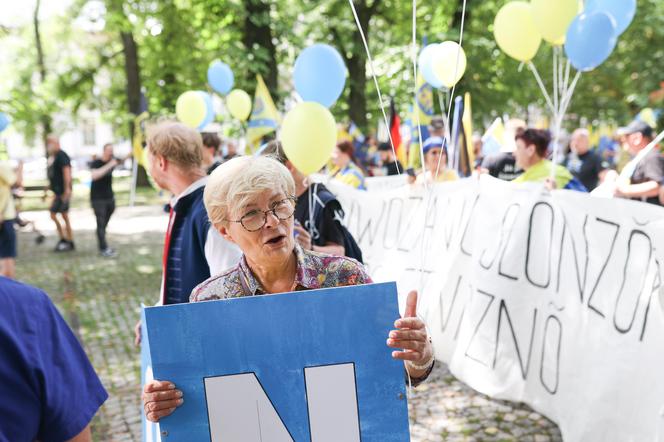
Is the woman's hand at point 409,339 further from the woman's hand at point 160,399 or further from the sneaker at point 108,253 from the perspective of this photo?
the sneaker at point 108,253

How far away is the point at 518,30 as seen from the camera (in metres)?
5.67

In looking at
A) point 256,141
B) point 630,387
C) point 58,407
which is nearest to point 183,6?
point 256,141

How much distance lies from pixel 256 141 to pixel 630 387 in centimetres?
528

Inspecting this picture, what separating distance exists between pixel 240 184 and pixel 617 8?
4150mm

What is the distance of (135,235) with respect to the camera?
532 inches

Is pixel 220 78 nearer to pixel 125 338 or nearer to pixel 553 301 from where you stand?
pixel 125 338

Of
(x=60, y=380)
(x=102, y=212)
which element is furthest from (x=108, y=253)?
(x=60, y=380)

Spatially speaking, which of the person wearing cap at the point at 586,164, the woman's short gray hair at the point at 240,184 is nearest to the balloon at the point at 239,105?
the person wearing cap at the point at 586,164

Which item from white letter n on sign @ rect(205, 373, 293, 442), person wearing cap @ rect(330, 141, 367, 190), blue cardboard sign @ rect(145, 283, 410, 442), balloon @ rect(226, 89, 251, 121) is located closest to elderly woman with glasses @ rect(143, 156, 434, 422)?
blue cardboard sign @ rect(145, 283, 410, 442)

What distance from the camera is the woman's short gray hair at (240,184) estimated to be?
6.70 feet

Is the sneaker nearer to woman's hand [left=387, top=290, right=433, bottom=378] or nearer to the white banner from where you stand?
the white banner

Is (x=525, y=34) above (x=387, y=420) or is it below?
above

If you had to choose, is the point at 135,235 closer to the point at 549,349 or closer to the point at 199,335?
the point at 549,349

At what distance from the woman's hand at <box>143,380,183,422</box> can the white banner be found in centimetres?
116
